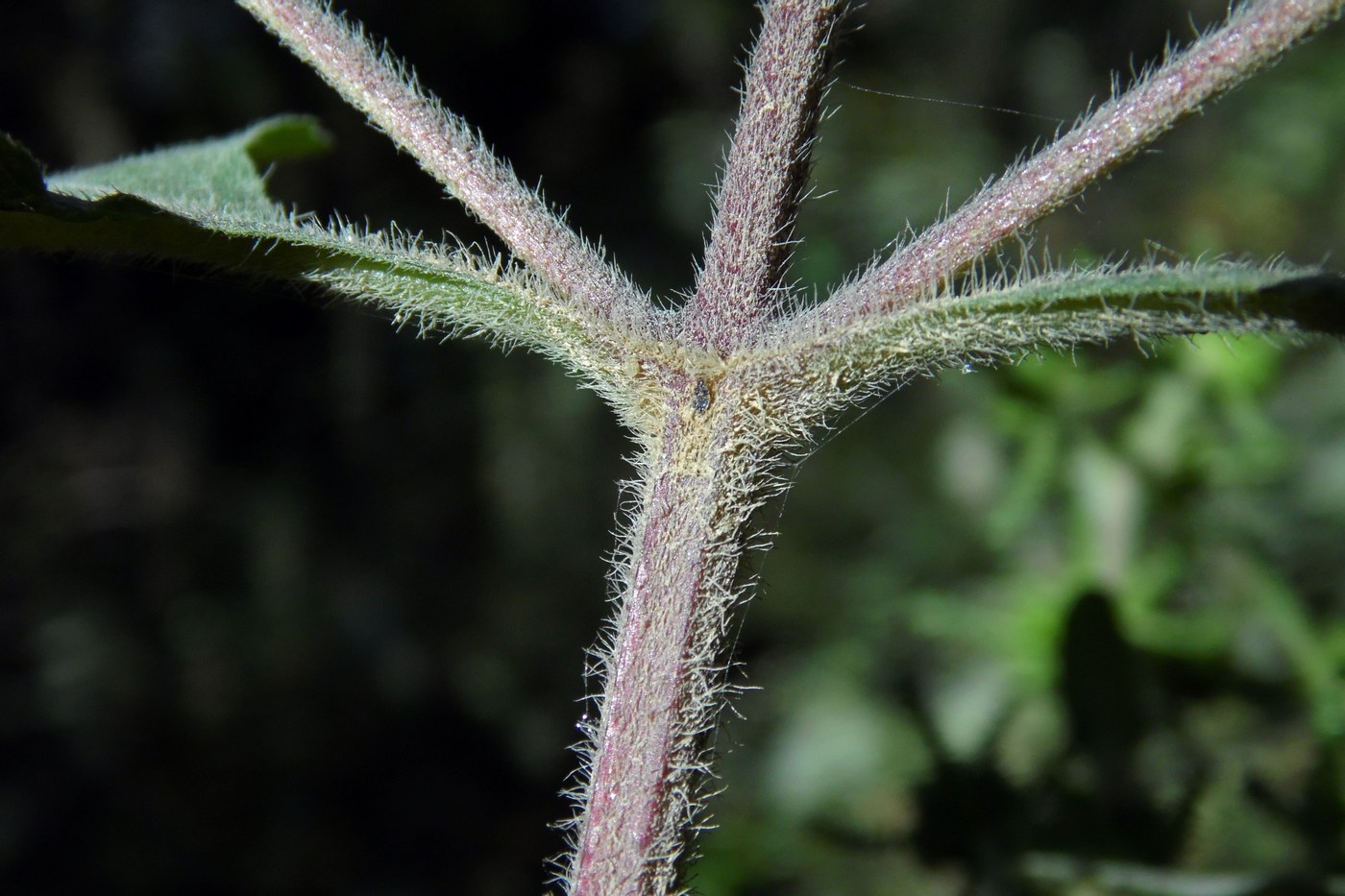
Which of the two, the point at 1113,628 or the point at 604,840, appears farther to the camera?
the point at 1113,628

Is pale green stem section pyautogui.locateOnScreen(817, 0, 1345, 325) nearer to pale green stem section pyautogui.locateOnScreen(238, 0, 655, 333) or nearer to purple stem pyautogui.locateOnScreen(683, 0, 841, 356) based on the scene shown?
purple stem pyautogui.locateOnScreen(683, 0, 841, 356)

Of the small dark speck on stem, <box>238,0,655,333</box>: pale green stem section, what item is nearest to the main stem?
the small dark speck on stem

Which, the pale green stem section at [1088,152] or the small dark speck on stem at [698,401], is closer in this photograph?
the pale green stem section at [1088,152]

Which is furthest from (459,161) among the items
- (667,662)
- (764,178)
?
(667,662)

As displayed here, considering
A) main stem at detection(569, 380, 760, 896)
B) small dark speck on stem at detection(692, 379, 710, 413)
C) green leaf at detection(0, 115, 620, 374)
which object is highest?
green leaf at detection(0, 115, 620, 374)

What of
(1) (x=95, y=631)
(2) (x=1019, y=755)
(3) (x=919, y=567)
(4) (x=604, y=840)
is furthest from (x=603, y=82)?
(4) (x=604, y=840)

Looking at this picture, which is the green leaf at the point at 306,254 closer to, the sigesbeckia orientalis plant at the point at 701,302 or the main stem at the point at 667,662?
the sigesbeckia orientalis plant at the point at 701,302

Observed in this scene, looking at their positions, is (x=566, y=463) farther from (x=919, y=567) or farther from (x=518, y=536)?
(x=919, y=567)

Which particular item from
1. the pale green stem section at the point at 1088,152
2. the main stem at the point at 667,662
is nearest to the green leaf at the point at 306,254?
the main stem at the point at 667,662
